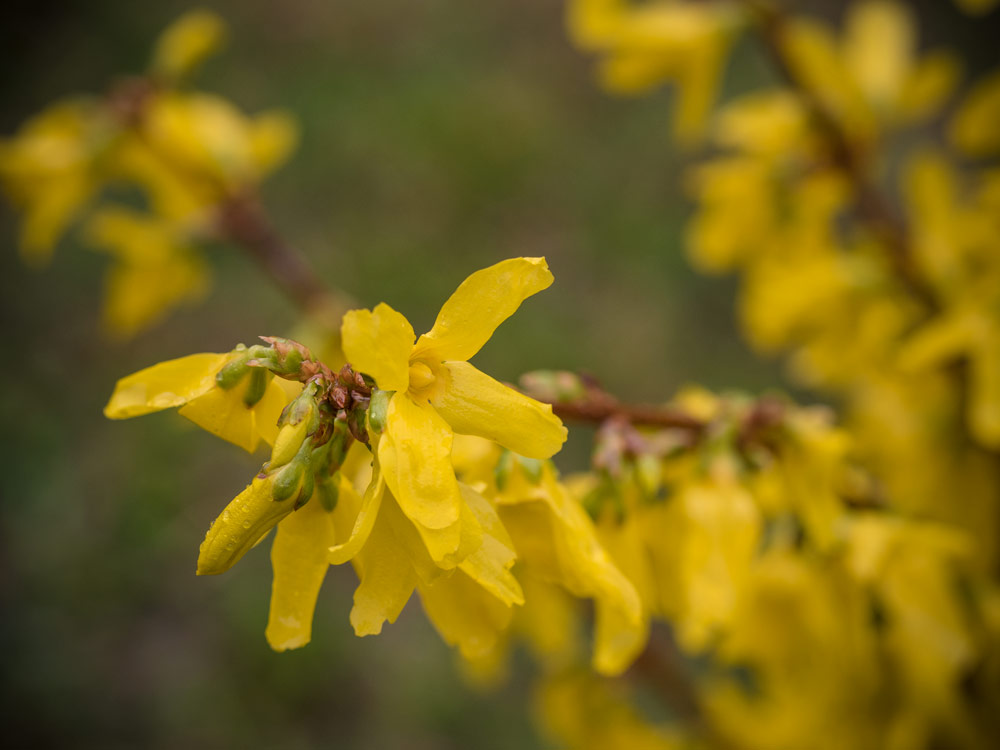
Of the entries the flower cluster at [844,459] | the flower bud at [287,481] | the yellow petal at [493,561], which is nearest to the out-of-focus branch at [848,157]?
the flower cluster at [844,459]

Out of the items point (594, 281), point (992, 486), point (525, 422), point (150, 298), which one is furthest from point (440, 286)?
point (525, 422)

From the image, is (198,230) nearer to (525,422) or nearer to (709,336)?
(525,422)

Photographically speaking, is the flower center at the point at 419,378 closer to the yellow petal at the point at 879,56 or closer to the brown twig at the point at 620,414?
the brown twig at the point at 620,414

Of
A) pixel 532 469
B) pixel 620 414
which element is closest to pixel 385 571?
pixel 532 469

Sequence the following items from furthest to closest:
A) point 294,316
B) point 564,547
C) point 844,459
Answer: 1. point 294,316
2. point 844,459
3. point 564,547

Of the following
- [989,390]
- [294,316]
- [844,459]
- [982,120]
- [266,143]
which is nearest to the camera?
[989,390]

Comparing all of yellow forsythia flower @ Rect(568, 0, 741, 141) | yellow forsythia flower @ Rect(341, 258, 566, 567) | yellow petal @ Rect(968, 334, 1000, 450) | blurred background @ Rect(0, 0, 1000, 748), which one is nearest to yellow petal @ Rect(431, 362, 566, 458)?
yellow forsythia flower @ Rect(341, 258, 566, 567)

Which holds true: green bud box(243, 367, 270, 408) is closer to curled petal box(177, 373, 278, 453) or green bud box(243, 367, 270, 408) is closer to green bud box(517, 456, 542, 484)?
curled petal box(177, 373, 278, 453)

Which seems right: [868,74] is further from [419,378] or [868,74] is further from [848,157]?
[419,378]

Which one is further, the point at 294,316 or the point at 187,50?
the point at 294,316
